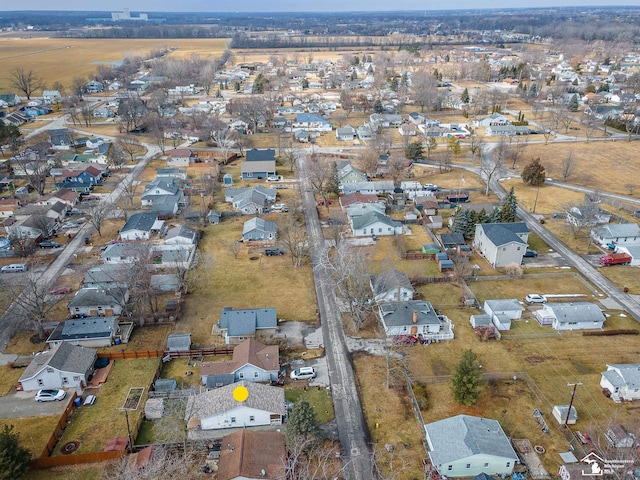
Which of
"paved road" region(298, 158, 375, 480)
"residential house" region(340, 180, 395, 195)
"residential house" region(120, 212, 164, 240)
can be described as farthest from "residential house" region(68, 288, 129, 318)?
"residential house" region(340, 180, 395, 195)

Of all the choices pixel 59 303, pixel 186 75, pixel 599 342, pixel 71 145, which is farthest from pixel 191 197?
pixel 186 75

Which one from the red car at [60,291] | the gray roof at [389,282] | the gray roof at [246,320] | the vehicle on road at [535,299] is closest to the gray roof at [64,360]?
the gray roof at [246,320]

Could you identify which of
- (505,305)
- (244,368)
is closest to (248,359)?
(244,368)

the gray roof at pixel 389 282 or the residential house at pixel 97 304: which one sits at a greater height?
the gray roof at pixel 389 282

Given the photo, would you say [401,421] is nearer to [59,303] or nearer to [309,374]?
[309,374]

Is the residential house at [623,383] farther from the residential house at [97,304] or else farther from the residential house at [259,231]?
the residential house at [97,304]

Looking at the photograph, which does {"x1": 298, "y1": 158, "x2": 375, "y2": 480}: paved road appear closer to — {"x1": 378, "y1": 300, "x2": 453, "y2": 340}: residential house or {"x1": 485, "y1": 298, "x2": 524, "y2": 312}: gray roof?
{"x1": 378, "y1": 300, "x2": 453, "y2": 340}: residential house
